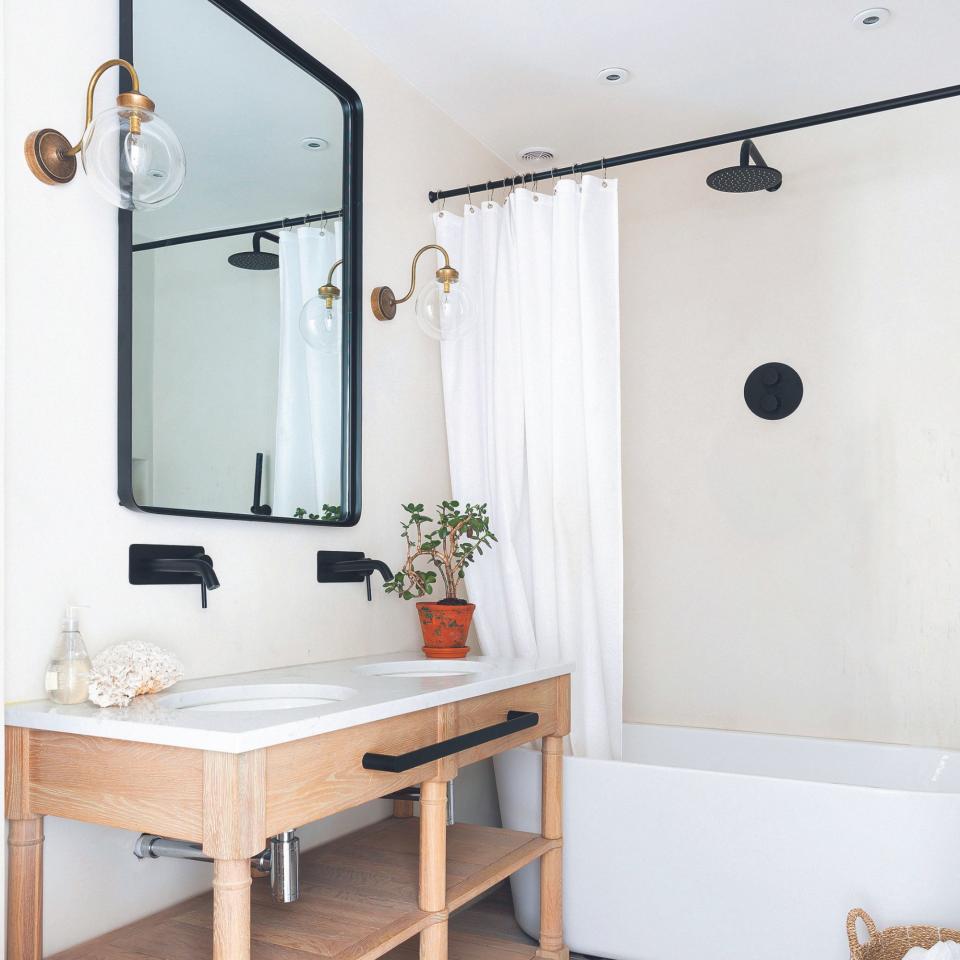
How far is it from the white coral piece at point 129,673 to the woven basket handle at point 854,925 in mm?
1426

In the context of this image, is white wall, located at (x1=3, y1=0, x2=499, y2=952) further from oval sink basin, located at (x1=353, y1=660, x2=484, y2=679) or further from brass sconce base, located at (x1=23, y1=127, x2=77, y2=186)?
oval sink basin, located at (x1=353, y1=660, x2=484, y2=679)

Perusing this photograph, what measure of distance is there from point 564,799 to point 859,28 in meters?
2.07

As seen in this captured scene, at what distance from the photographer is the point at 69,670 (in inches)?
59.7

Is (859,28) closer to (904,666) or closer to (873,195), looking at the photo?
(873,195)

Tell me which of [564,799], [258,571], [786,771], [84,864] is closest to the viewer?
[84,864]

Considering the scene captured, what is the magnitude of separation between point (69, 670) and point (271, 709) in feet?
1.20

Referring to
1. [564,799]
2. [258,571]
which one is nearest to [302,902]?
[258,571]

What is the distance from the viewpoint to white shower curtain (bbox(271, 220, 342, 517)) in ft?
7.18

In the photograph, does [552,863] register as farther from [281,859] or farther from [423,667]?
[281,859]

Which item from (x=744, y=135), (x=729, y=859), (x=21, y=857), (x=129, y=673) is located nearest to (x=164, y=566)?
(x=129, y=673)

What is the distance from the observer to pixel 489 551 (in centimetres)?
270

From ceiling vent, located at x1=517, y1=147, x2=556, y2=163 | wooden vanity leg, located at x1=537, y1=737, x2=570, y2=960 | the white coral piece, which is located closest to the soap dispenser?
the white coral piece

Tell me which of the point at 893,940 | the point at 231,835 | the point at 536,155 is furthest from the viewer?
the point at 536,155

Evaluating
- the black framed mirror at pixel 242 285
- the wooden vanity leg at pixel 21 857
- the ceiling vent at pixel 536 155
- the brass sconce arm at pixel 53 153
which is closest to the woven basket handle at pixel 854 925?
the black framed mirror at pixel 242 285
